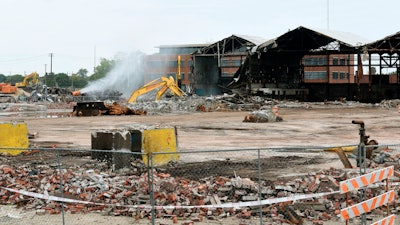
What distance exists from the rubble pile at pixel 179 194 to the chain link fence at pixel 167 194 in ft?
0.06

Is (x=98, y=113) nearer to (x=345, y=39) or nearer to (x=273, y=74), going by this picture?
(x=273, y=74)

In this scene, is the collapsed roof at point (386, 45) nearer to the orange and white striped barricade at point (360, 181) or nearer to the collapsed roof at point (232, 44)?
the collapsed roof at point (232, 44)

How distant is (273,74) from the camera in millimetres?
67562

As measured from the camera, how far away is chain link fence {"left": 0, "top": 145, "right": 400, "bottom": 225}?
36.2ft

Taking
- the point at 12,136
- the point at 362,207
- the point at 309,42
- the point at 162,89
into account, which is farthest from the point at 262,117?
the point at 309,42

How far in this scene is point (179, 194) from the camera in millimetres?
11914

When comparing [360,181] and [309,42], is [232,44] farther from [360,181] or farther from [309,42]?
[360,181]

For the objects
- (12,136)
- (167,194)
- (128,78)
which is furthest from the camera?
(128,78)

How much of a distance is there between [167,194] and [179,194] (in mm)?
265

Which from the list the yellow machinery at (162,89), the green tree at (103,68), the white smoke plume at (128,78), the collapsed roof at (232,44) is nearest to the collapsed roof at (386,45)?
the collapsed roof at (232,44)

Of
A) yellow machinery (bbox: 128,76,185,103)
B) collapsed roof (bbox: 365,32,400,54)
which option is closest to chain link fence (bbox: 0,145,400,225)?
yellow machinery (bbox: 128,76,185,103)

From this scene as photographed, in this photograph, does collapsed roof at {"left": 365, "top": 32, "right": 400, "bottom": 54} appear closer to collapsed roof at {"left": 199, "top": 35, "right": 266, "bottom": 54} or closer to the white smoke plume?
collapsed roof at {"left": 199, "top": 35, "right": 266, "bottom": 54}

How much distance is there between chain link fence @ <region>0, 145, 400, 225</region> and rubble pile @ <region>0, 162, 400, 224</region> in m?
0.02

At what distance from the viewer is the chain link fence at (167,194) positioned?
11.0 m
